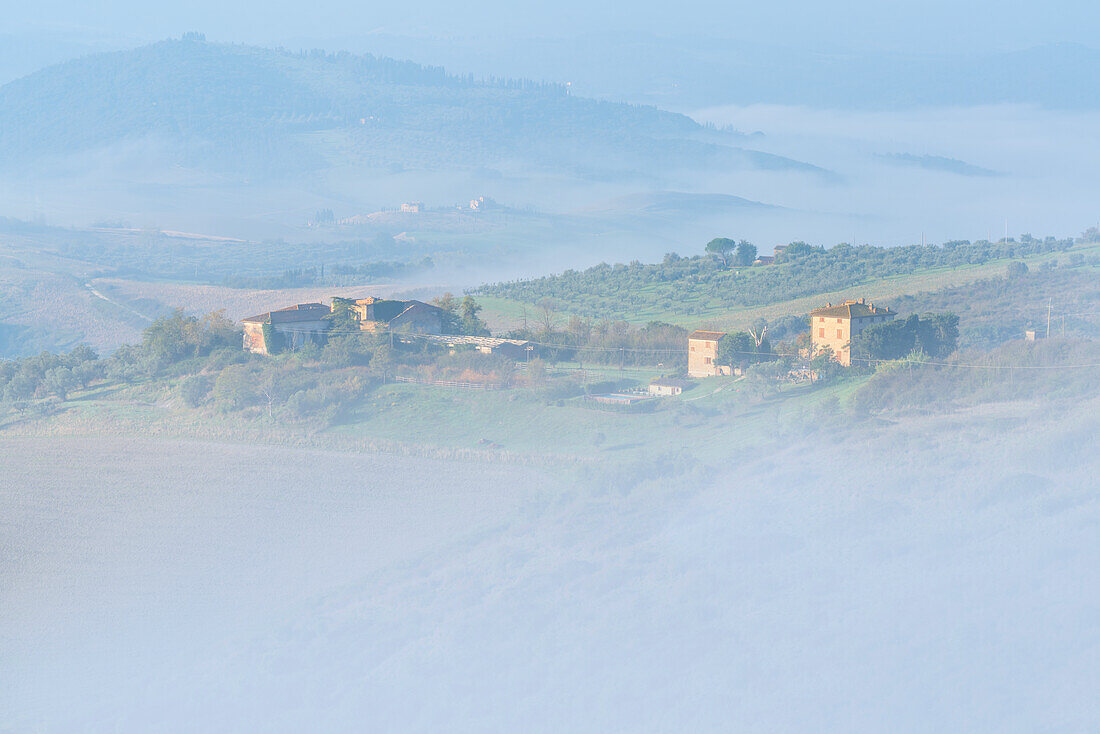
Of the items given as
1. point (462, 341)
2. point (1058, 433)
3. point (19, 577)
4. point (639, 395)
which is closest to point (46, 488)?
point (19, 577)

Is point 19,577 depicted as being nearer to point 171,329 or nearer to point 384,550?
point 384,550

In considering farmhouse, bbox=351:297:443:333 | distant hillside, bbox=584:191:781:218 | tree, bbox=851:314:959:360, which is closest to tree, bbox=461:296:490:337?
farmhouse, bbox=351:297:443:333

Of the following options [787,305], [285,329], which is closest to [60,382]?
[285,329]

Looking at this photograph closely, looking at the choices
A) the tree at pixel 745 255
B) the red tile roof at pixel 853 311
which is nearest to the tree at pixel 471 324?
the red tile roof at pixel 853 311

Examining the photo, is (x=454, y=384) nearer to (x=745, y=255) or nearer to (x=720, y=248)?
(x=745, y=255)

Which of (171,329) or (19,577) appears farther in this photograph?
(171,329)

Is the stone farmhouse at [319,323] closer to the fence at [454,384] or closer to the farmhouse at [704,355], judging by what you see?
the fence at [454,384]
